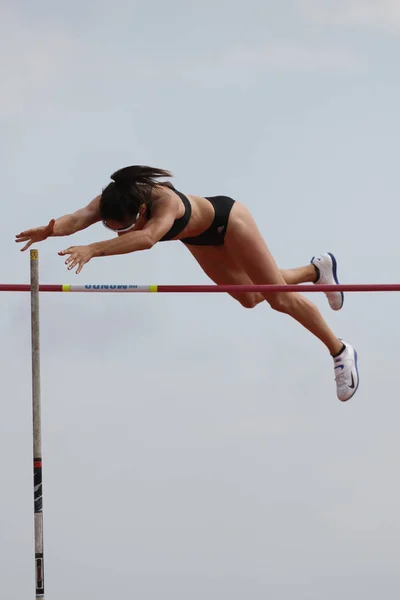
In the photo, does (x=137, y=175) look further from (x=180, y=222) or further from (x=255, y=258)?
(x=255, y=258)

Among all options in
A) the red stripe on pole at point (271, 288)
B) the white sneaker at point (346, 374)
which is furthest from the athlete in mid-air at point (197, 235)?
the red stripe on pole at point (271, 288)

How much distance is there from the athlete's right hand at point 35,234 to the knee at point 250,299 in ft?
5.47

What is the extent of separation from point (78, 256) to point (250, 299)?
206cm

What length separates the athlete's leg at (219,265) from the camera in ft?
30.8

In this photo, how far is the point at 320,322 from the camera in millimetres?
9695

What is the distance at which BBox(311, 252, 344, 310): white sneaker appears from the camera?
10336 mm

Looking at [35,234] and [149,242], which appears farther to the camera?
[35,234]

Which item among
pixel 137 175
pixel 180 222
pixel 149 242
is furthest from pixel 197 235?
pixel 149 242

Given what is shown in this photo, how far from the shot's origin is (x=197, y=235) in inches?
361

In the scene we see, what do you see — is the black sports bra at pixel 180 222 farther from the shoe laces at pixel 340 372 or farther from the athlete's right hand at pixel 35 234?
the shoe laces at pixel 340 372

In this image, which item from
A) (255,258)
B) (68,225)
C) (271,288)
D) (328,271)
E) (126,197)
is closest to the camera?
(126,197)

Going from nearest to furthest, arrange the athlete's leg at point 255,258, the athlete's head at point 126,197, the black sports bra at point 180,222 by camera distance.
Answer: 1. the athlete's head at point 126,197
2. the black sports bra at point 180,222
3. the athlete's leg at point 255,258

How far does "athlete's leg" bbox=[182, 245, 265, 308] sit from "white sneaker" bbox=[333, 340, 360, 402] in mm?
1013

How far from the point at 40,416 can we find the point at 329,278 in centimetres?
305
